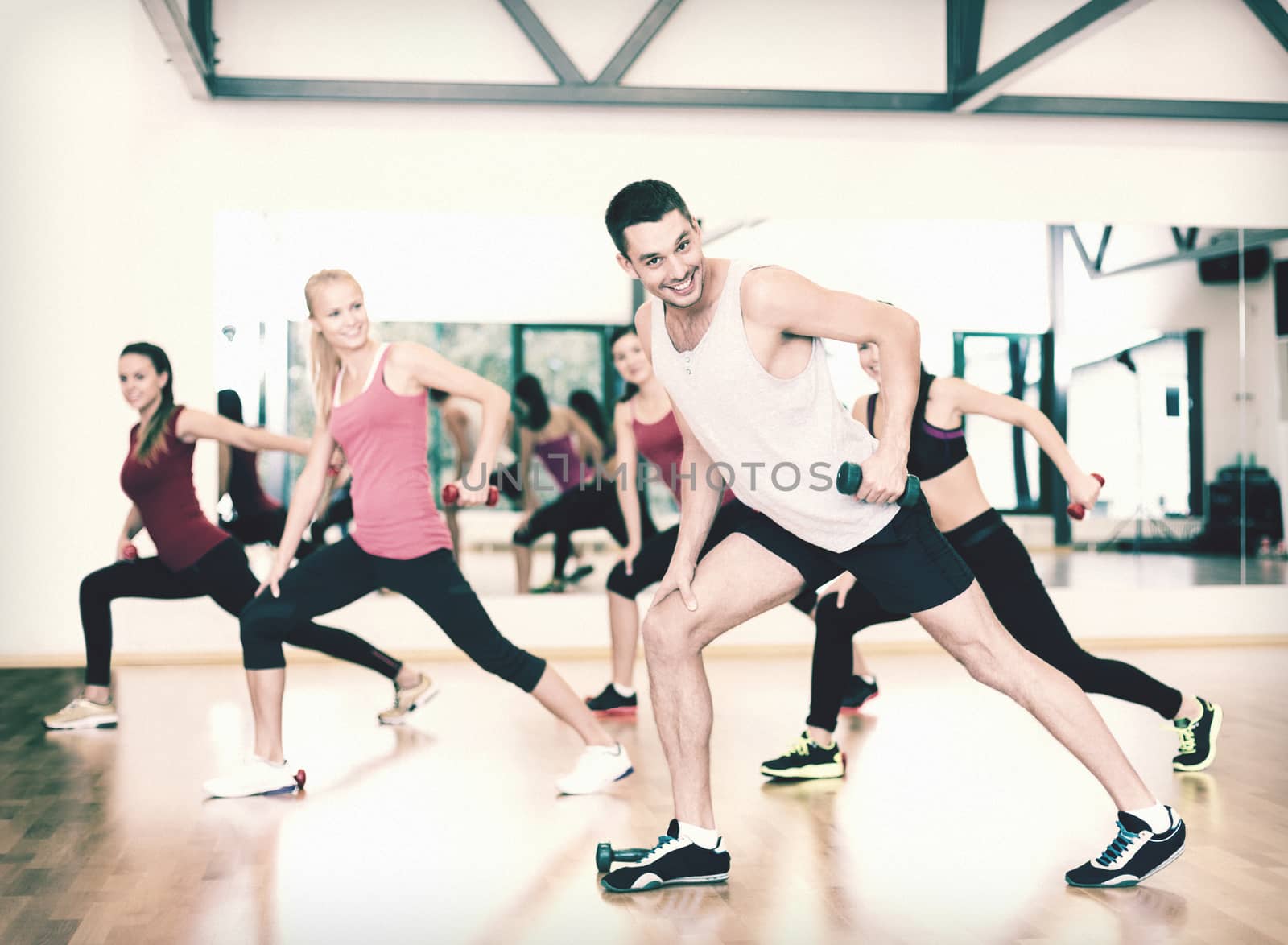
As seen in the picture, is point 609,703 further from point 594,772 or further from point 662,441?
point 594,772

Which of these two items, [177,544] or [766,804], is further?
[177,544]

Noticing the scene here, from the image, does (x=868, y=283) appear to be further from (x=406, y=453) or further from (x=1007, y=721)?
(x=406, y=453)

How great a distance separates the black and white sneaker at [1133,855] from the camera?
2322mm

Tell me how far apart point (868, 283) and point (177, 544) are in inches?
144

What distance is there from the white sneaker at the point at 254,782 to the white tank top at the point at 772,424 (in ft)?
5.66

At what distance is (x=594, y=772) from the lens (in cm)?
327

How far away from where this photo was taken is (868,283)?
20.2ft

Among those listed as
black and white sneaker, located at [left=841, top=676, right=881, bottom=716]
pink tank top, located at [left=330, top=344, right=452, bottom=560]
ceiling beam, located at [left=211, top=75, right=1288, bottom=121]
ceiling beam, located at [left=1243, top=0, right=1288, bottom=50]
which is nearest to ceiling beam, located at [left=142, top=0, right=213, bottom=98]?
ceiling beam, located at [left=211, top=75, right=1288, bottom=121]

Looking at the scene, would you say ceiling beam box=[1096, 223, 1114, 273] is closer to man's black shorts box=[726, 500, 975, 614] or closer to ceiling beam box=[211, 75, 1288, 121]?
ceiling beam box=[211, 75, 1288, 121]

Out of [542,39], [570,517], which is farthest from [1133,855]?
[542,39]

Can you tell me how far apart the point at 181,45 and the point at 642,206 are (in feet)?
12.6

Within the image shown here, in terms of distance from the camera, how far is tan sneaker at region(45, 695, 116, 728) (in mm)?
4219

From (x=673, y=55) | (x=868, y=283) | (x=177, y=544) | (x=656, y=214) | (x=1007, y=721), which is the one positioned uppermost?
(x=673, y=55)

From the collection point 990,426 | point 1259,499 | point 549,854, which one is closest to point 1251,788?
point 549,854
